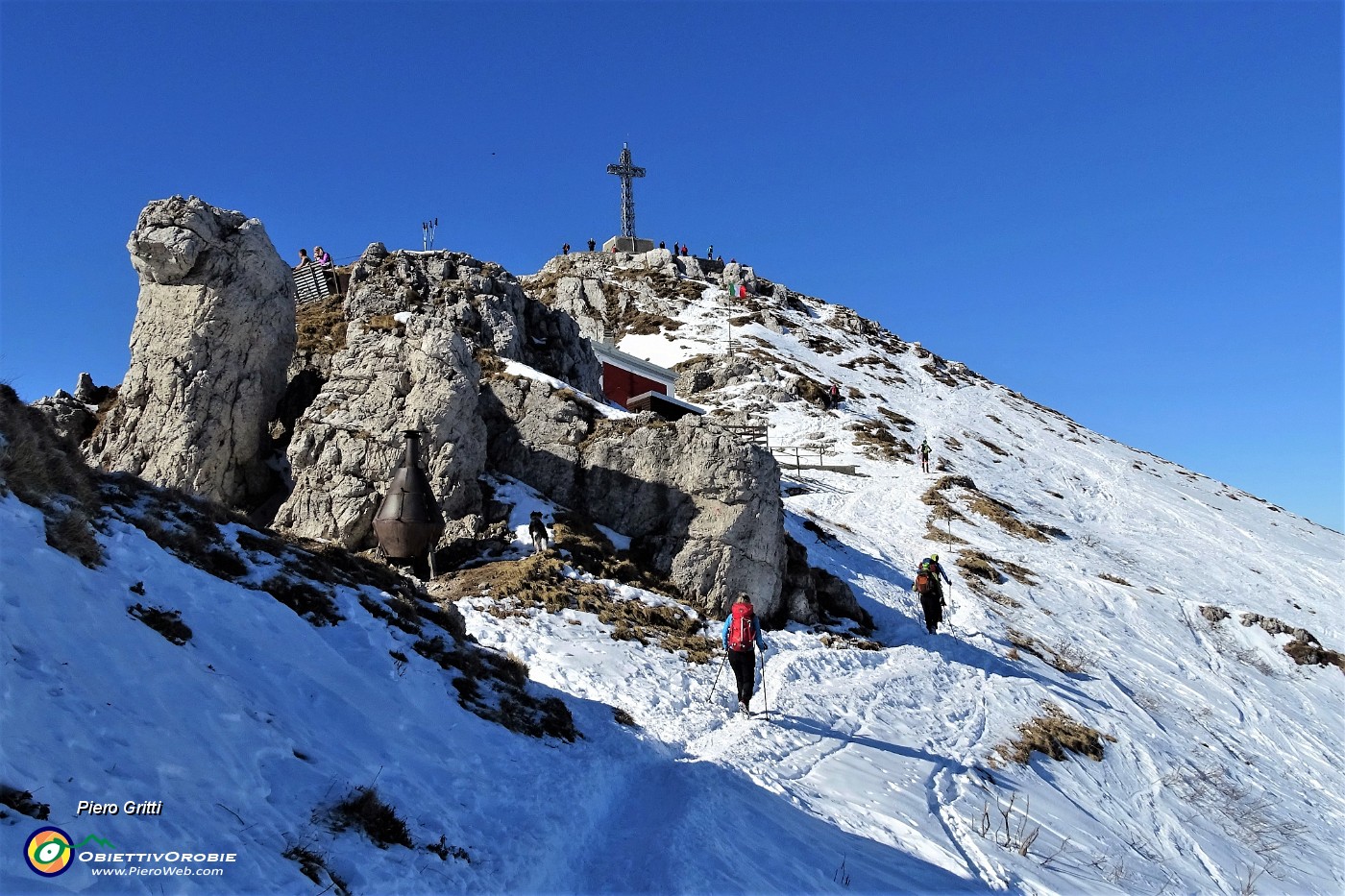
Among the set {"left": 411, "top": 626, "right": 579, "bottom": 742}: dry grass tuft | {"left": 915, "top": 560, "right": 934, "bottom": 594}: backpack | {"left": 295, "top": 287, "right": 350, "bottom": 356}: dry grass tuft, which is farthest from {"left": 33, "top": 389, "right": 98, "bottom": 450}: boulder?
{"left": 915, "top": 560, "right": 934, "bottom": 594}: backpack

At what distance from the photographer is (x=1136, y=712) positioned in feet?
73.6

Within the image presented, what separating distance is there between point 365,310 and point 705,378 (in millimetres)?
43055

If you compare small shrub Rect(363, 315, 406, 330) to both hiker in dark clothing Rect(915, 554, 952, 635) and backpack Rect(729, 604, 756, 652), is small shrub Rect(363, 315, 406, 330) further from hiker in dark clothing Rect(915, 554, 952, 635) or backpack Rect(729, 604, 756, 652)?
hiker in dark clothing Rect(915, 554, 952, 635)

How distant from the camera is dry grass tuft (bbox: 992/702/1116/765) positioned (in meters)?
16.6

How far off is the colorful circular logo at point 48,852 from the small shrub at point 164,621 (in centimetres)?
342

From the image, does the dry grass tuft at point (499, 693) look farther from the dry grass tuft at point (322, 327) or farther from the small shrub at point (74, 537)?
the dry grass tuft at point (322, 327)

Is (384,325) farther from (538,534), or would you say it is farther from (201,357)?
(538,534)

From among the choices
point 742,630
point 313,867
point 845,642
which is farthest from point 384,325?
→ point 313,867

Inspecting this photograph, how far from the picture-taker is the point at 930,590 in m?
24.3

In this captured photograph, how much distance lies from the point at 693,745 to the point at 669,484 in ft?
38.6

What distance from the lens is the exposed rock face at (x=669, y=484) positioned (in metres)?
22.5

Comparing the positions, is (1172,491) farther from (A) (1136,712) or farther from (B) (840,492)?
(A) (1136,712)

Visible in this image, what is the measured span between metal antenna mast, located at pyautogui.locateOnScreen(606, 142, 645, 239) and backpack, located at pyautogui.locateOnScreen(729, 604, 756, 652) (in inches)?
4365

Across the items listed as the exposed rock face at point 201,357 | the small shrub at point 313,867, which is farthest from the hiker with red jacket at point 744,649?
the exposed rock face at point 201,357
